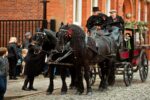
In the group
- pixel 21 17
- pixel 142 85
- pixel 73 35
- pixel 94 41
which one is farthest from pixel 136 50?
pixel 21 17

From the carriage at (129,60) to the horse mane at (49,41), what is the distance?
9.16ft

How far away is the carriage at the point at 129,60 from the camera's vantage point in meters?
18.7

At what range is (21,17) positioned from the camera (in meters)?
25.1

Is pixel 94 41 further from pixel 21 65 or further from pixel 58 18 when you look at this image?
pixel 58 18

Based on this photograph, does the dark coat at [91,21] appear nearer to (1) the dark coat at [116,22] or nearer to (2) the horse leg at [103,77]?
(1) the dark coat at [116,22]

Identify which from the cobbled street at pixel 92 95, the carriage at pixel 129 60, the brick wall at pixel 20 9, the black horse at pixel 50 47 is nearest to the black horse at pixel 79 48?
the black horse at pixel 50 47

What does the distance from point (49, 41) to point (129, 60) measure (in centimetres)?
473

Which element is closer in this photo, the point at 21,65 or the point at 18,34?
the point at 21,65

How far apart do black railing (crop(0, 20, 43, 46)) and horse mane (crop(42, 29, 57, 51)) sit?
302 inches

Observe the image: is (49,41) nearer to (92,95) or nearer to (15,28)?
(92,95)

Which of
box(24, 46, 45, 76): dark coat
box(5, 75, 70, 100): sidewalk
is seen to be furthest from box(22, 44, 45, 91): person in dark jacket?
box(5, 75, 70, 100): sidewalk

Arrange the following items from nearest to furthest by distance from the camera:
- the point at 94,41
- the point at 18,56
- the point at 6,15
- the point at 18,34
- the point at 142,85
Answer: the point at 94,41 < the point at 142,85 < the point at 18,56 < the point at 18,34 < the point at 6,15

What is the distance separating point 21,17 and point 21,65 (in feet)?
14.8

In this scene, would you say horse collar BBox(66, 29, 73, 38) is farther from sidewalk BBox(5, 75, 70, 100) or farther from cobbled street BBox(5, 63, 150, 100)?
sidewalk BBox(5, 75, 70, 100)
